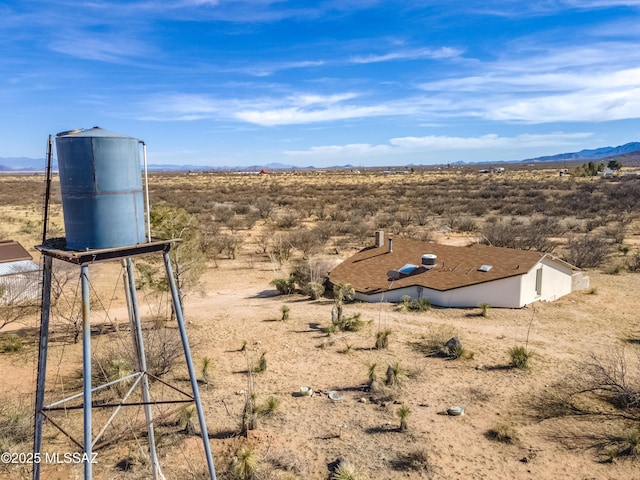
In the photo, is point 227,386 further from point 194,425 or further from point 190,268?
point 190,268

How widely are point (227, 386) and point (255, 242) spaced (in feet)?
68.2

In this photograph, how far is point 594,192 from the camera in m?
56.5

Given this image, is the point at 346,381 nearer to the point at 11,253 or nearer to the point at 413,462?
the point at 413,462

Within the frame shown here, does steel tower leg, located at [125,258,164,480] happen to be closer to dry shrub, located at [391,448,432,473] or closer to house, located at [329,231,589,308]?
dry shrub, located at [391,448,432,473]

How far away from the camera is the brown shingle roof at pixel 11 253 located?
18.4 meters

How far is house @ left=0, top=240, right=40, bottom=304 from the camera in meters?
17.4

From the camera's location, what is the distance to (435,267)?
64.4 ft

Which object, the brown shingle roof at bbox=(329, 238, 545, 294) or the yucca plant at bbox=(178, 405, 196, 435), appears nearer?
the yucca plant at bbox=(178, 405, 196, 435)

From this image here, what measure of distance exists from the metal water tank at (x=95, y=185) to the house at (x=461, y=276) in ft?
44.4

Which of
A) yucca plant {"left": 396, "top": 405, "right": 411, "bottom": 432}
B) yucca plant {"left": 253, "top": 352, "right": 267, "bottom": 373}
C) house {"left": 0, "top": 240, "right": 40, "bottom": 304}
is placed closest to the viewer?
yucca plant {"left": 396, "top": 405, "right": 411, "bottom": 432}

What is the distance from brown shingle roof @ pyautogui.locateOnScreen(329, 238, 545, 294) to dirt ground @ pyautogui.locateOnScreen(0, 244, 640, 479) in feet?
4.43

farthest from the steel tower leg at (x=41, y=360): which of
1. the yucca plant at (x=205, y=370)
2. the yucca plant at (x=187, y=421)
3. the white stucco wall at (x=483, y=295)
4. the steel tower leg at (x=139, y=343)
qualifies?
the white stucco wall at (x=483, y=295)

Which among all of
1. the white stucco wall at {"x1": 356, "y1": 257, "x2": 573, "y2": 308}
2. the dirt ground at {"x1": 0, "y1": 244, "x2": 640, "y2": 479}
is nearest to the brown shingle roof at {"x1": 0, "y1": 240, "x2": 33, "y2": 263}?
the dirt ground at {"x1": 0, "y1": 244, "x2": 640, "y2": 479}

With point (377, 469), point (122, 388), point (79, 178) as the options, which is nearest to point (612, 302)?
point (377, 469)
